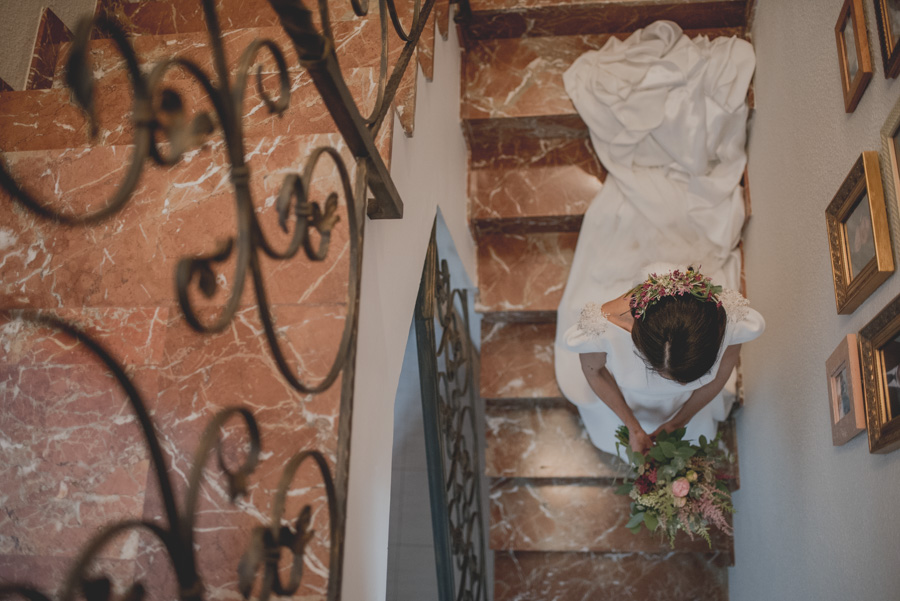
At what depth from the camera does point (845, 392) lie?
2029mm

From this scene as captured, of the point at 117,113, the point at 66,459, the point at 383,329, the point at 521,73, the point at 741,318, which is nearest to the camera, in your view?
the point at 66,459

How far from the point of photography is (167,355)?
1784mm

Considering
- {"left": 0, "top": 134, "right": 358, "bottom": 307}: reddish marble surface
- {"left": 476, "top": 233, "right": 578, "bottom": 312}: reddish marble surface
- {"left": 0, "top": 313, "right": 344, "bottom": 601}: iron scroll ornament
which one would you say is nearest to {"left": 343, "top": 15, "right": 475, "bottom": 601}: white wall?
{"left": 0, "top": 134, "right": 358, "bottom": 307}: reddish marble surface

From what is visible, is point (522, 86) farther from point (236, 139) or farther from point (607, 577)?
point (236, 139)

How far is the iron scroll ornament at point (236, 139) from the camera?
737 mm

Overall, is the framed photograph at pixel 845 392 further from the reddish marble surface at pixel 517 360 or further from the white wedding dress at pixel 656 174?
the reddish marble surface at pixel 517 360

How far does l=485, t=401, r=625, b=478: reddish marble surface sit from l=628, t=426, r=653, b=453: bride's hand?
1.33ft

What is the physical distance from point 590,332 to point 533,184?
3.40 feet

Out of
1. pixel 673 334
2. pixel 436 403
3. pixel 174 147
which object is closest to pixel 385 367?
pixel 436 403

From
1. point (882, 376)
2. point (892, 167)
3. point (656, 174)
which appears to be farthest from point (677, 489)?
point (892, 167)

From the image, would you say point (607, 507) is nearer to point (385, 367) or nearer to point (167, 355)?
point (385, 367)

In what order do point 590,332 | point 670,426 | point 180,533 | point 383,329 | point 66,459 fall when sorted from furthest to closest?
point 670,426 → point 590,332 → point 383,329 → point 66,459 → point 180,533

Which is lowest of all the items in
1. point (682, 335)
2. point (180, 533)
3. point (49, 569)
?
point (49, 569)

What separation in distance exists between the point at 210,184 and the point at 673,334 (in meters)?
1.63
